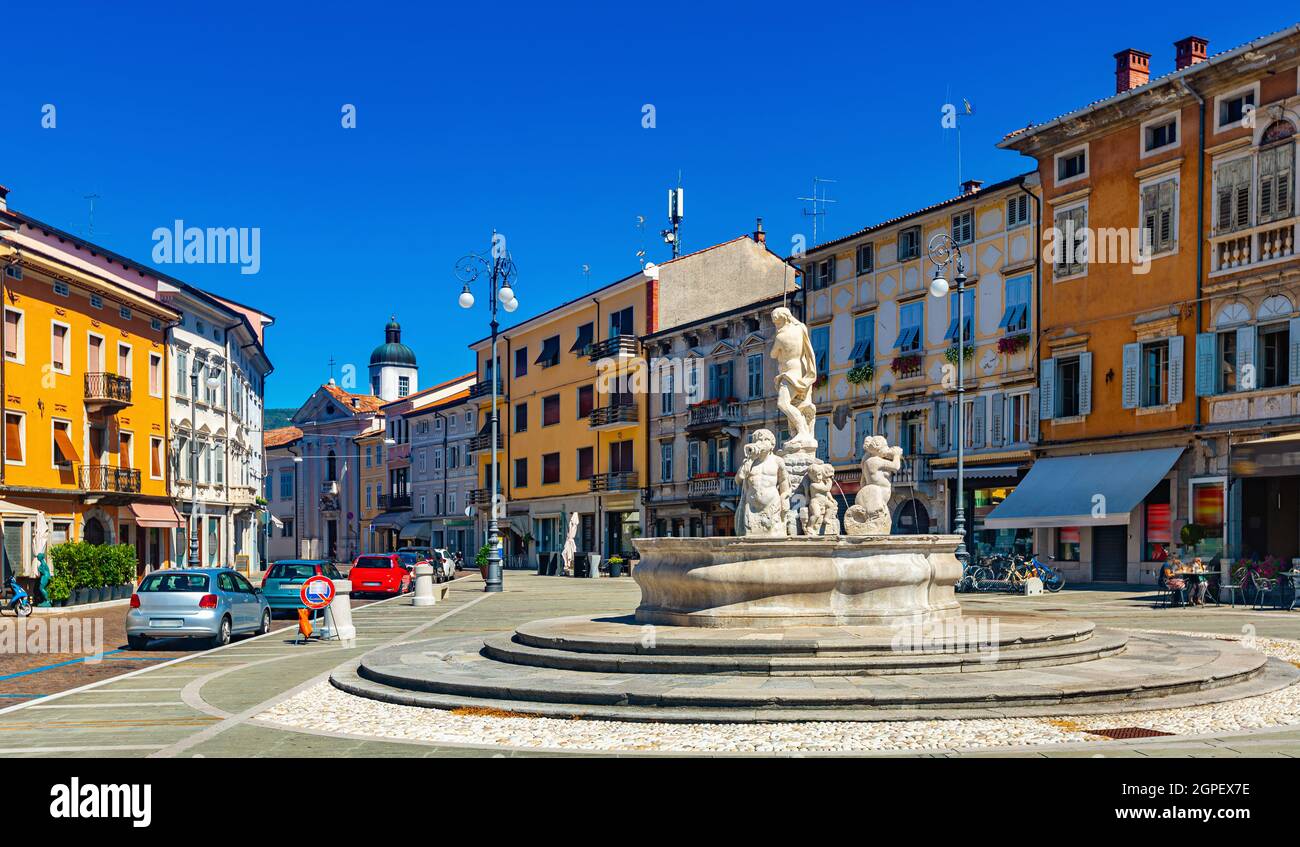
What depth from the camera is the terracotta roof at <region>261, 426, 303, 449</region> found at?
4033 inches

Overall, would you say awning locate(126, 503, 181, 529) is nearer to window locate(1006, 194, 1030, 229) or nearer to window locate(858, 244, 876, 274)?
window locate(858, 244, 876, 274)

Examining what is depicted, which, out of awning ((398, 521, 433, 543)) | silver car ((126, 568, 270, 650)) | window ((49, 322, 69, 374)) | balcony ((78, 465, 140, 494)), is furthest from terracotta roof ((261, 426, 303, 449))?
silver car ((126, 568, 270, 650))

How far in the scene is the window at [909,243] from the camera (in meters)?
41.2

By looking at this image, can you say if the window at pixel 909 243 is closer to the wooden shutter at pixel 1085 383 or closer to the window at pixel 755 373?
the wooden shutter at pixel 1085 383

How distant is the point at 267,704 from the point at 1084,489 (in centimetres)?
2597

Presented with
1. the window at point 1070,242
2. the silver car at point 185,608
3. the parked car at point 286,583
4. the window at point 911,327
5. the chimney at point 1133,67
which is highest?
the chimney at point 1133,67

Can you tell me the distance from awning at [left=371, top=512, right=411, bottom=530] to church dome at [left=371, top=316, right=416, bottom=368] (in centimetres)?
3549

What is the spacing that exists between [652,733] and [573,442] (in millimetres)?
51727

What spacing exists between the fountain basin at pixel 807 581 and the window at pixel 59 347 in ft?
96.2

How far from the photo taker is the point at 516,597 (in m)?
33.5

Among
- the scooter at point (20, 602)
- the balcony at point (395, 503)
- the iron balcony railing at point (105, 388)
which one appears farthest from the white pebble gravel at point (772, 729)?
the balcony at point (395, 503)

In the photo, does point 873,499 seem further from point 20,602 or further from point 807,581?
point 20,602

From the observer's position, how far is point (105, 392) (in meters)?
40.0
